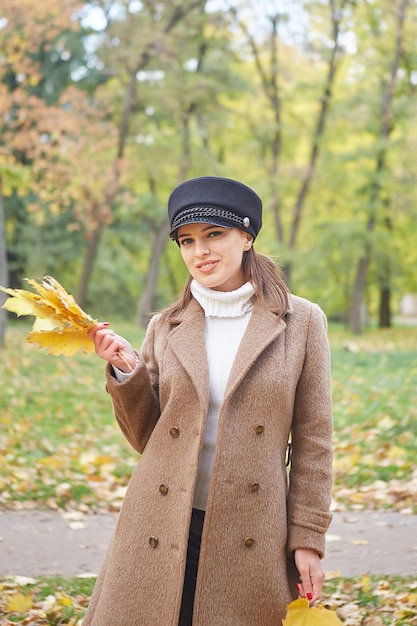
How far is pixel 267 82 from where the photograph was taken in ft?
86.0

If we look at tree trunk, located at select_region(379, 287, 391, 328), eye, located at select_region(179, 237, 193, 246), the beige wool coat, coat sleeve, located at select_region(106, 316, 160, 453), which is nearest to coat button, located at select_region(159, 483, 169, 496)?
the beige wool coat

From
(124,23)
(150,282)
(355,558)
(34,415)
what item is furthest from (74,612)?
(150,282)

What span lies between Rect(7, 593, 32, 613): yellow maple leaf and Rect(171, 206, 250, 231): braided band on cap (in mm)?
2536

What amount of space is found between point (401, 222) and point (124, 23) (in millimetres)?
13983

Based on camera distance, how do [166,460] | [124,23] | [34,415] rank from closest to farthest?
[166,460]
[34,415]
[124,23]

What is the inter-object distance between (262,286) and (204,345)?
0.98 feet

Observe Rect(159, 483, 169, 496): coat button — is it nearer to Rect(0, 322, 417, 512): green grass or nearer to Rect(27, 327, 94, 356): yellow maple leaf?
Rect(27, 327, 94, 356): yellow maple leaf

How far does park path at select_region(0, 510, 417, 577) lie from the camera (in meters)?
4.93

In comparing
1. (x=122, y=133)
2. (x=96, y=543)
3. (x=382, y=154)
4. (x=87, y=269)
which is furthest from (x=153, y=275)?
(x=96, y=543)

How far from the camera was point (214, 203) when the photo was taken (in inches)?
98.7

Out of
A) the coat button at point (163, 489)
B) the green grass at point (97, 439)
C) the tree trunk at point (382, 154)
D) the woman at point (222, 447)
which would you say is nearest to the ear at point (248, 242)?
the woman at point (222, 447)

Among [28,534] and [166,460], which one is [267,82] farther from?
[166,460]

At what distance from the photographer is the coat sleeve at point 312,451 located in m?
2.40

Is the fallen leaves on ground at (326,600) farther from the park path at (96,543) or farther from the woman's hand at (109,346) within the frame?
the woman's hand at (109,346)
